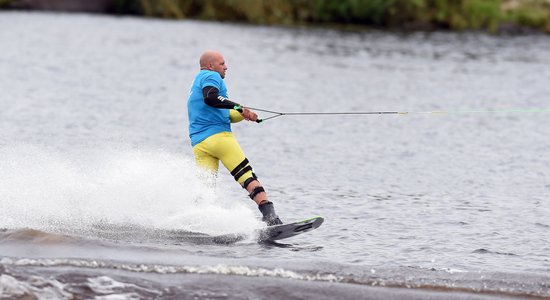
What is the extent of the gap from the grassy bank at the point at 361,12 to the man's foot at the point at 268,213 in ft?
141

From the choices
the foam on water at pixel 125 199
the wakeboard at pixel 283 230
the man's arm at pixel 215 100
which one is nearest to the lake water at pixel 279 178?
the foam on water at pixel 125 199

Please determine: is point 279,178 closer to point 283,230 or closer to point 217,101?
point 283,230

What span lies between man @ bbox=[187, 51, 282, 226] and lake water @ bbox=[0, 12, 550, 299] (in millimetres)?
398

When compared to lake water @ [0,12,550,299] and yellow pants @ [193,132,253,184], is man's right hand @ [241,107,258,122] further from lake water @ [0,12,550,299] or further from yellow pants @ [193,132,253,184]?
lake water @ [0,12,550,299]

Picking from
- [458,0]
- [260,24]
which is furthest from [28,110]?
[458,0]

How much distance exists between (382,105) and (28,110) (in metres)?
10.7

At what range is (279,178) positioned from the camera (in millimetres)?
18000

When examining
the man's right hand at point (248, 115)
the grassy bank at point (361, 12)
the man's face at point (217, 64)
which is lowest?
the man's right hand at point (248, 115)

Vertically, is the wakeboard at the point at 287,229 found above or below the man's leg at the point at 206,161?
below

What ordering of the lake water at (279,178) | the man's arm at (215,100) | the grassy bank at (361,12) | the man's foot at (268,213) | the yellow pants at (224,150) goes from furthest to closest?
the grassy bank at (361,12)
the man's foot at (268,213)
the yellow pants at (224,150)
the man's arm at (215,100)
the lake water at (279,178)

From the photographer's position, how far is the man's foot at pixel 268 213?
12594 millimetres

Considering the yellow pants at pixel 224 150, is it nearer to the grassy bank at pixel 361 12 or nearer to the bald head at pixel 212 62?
the bald head at pixel 212 62

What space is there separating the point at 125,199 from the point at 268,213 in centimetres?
191

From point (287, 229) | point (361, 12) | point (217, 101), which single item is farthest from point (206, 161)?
point (361, 12)
